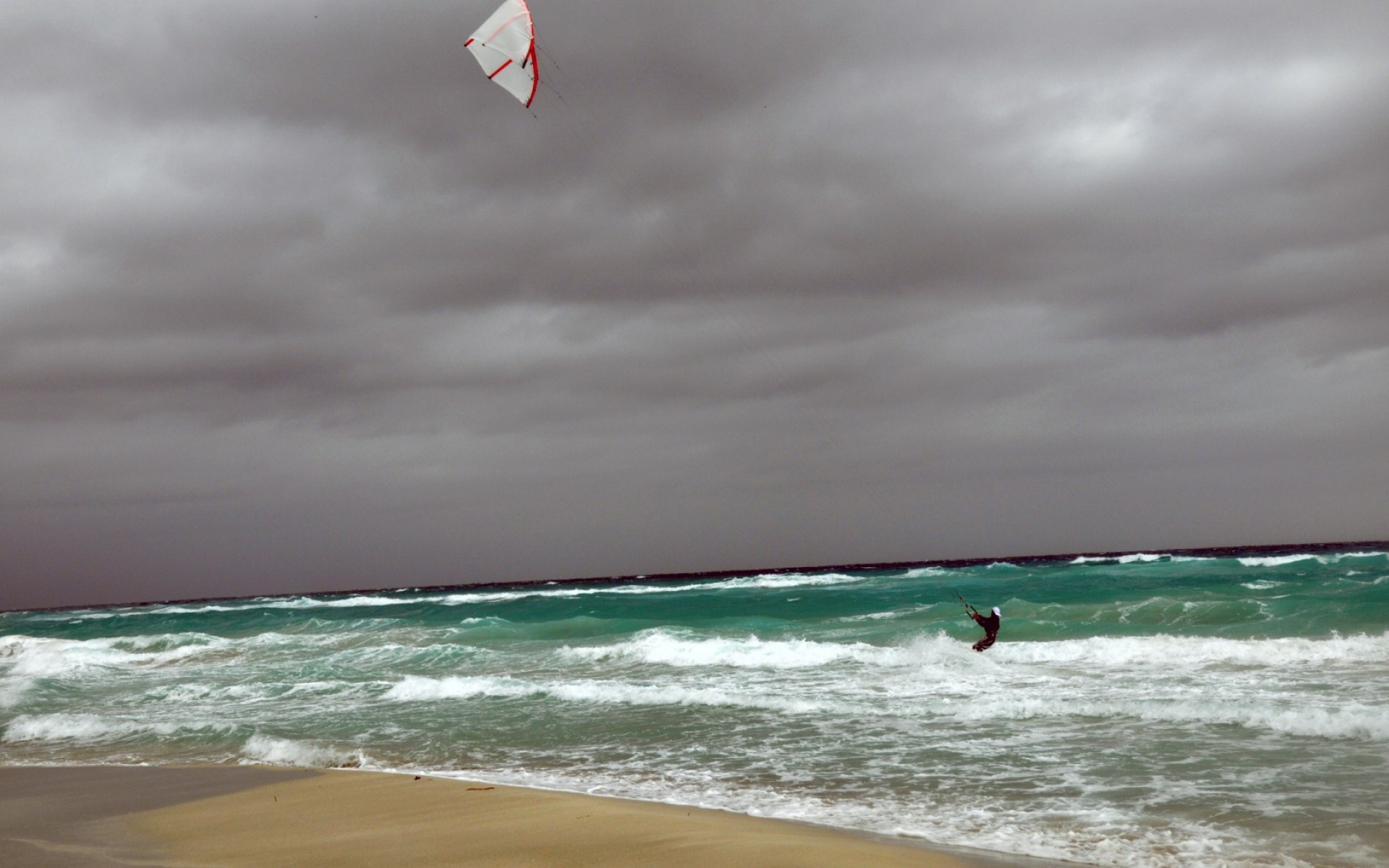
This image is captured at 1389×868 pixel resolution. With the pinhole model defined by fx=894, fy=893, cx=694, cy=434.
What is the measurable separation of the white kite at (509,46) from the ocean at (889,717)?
7.09 metres

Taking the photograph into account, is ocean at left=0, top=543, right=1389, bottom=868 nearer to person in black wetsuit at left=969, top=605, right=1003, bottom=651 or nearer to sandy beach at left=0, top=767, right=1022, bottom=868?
person in black wetsuit at left=969, top=605, right=1003, bottom=651

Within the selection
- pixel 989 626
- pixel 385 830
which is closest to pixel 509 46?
pixel 385 830

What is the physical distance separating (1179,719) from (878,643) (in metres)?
10.3

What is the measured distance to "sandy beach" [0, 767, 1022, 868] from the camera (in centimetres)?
537

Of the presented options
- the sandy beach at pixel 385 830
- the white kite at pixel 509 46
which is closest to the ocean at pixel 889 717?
the sandy beach at pixel 385 830

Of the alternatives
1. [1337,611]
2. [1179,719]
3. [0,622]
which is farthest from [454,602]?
[1179,719]

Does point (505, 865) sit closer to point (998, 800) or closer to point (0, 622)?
point (998, 800)

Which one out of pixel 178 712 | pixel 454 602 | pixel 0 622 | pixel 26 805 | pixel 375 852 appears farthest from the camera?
pixel 0 622

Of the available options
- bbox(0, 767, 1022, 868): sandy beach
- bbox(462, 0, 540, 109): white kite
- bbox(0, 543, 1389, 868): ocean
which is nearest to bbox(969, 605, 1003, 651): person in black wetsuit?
bbox(0, 543, 1389, 868): ocean

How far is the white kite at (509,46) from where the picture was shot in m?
9.42

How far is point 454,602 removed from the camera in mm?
52531

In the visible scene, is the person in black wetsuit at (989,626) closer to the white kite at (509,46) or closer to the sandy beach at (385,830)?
the sandy beach at (385,830)

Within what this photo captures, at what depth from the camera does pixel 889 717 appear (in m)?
10.3

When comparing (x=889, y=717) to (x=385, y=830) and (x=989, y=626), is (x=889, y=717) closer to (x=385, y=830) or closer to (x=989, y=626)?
(x=989, y=626)
